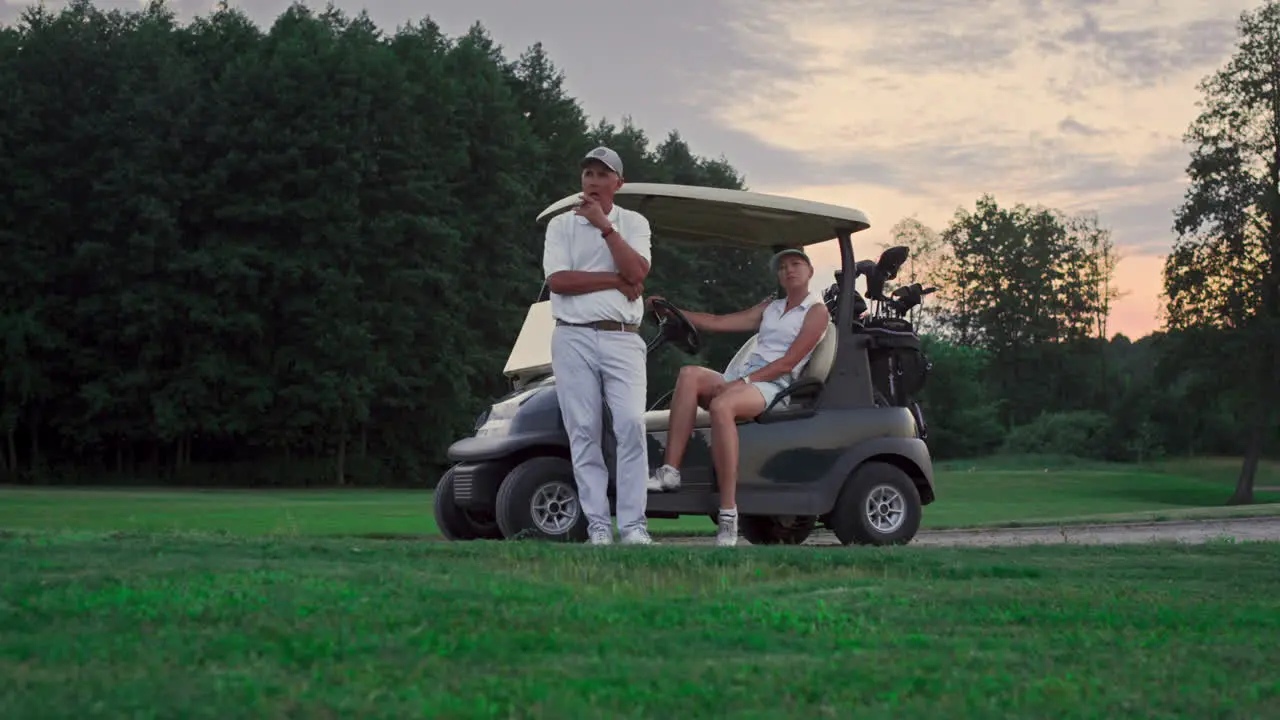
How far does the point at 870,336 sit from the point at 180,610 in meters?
6.00

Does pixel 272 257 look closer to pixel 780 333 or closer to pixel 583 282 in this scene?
pixel 780 333

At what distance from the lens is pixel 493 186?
1809 inches

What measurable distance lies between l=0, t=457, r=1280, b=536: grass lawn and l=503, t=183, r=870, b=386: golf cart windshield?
6.46 feet

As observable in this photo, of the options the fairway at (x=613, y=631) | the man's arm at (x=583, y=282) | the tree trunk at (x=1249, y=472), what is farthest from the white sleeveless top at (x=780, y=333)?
the tree trunk at (x=1249, y=472)

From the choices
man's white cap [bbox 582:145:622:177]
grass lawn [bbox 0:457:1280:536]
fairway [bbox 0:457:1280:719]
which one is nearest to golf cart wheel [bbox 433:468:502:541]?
grass lawn [bbox 0:457:1280:536]

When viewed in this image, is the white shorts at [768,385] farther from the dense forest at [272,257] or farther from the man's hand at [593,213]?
the dense forest at [272,257]

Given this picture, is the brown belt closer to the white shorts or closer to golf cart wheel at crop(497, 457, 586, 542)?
golf cart wheel at crop(497, 457, 586, 542)

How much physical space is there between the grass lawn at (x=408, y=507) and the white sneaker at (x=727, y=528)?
8.67ft

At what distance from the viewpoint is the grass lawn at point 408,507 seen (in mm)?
15828

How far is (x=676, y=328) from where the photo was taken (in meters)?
9.77

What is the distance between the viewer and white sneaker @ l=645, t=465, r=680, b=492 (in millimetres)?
9117

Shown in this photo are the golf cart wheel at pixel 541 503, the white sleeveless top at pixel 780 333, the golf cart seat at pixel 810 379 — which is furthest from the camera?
the white sleeveless top at pixel 780 333

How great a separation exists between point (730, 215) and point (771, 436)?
1578mm

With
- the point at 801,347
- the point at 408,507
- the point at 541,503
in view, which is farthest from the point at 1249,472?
the point at 541,503
